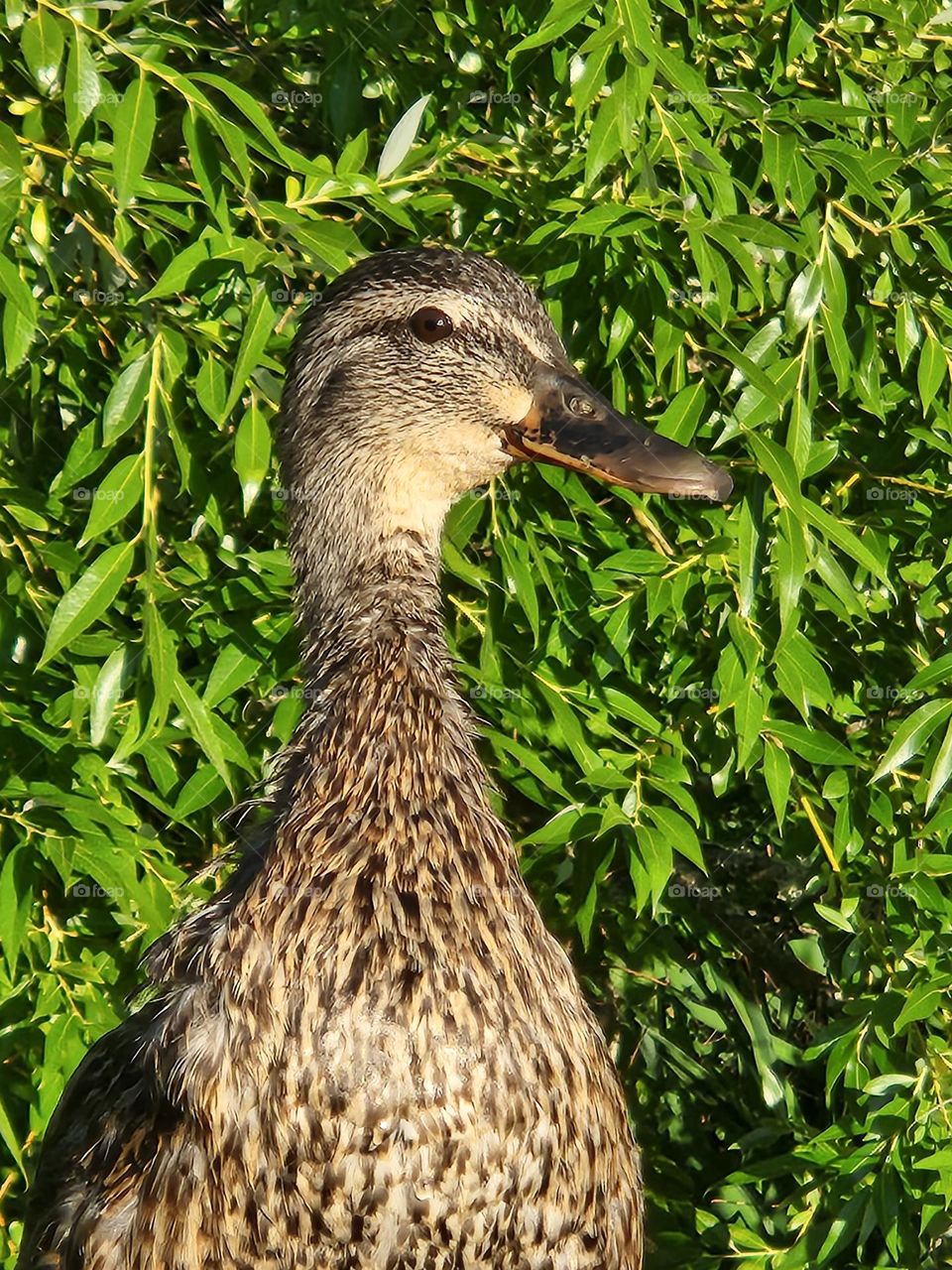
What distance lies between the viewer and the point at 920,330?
9.82 ft

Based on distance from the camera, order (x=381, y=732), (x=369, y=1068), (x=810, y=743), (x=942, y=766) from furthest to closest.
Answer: (x=810, y=743) < (x=942, y=766) < (x=381, y=732) < (x=369, y=1068)

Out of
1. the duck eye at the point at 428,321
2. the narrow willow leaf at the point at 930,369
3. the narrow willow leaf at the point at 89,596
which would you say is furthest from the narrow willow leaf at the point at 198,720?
the narrow willow leaf at the point at 930,369

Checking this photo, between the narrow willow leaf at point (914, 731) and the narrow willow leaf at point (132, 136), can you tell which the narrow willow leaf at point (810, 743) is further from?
the narrow willow leaf at point (132, 136)

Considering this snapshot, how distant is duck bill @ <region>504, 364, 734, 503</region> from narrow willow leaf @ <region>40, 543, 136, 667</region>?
0.62 m

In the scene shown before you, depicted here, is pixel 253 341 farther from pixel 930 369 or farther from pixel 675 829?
pixel 930 369

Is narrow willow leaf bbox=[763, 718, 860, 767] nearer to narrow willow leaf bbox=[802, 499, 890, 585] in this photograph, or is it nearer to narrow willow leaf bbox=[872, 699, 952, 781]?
narrow willow leaf bbox=[872, 699, 952, 781]

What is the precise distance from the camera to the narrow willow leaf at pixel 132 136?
2.31m

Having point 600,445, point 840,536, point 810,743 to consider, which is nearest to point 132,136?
point 600,445

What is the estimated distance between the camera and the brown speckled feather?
2.11 meters

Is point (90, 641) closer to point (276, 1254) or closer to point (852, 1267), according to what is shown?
point (276, 1254)

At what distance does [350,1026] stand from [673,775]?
1.00 m

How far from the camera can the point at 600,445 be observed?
7.91ft

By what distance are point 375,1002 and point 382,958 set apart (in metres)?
0.06

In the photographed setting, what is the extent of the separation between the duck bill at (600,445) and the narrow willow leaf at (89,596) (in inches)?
24.4
